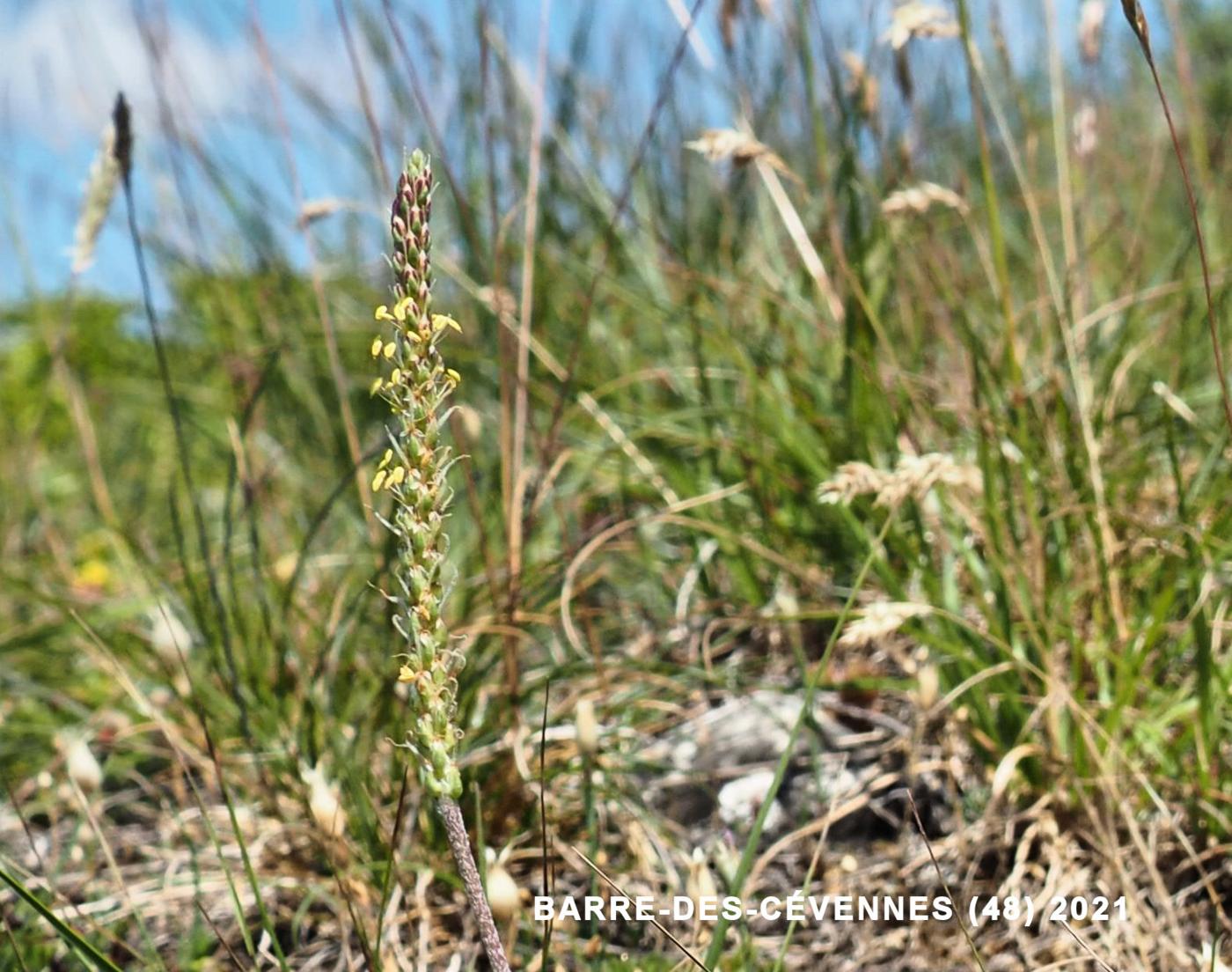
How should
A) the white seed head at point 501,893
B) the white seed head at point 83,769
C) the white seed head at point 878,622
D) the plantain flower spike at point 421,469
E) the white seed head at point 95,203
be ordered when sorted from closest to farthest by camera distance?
the plantain flower spike at point 421,469
the white seed head at point 501,893
the white seed head at point 878,622
the white seed head at point 83,769
the white seed head at point 95,203

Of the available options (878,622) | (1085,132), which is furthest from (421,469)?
(1085,132)

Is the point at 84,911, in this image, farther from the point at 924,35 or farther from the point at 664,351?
the point at 664,351

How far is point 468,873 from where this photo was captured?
84 cm

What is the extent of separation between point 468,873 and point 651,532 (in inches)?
63.9

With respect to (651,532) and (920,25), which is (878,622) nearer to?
(920,25)

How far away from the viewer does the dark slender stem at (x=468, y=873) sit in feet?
2.70

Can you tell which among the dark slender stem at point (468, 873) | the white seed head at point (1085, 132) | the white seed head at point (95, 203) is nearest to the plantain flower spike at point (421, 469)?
the dark slender stem at point (468, 873)

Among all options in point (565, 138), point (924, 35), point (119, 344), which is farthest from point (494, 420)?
point (119, 344)

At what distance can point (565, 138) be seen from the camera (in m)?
3.02

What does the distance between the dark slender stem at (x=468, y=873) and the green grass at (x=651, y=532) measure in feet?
0.60

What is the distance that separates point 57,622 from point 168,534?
37.5 inches

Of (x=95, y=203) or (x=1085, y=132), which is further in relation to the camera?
(x=1085, y=132)

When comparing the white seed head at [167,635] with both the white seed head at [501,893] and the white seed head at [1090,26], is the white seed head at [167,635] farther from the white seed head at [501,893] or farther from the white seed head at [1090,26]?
the white seed head at [1090,26]

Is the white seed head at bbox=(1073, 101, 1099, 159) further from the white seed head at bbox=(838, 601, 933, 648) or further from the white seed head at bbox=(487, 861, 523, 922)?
the white seed head at bbox=(487, 861, 523, 922)
